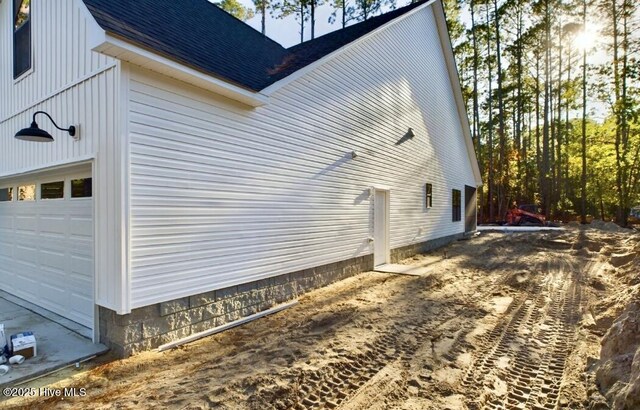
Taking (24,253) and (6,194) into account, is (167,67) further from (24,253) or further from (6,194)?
(6,194)

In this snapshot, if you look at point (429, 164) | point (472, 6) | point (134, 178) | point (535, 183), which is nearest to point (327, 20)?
point (472, 6)

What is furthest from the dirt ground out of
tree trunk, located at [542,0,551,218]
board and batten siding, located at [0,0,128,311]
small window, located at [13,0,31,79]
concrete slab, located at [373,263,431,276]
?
tree trunk, located at [542,0,551,218]

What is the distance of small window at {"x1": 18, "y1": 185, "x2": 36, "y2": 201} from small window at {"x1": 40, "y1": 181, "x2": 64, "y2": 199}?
38cm

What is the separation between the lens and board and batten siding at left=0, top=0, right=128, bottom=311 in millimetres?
3621

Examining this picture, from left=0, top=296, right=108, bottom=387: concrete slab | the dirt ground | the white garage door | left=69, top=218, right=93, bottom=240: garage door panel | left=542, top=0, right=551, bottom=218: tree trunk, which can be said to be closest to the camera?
the dirt ground

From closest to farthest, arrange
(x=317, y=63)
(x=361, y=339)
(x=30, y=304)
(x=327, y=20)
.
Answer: (x=361, y=339)
(x=30, y=304)
(x=317, y=63)
(x=327, y=20)

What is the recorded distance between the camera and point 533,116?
28688 millimetres

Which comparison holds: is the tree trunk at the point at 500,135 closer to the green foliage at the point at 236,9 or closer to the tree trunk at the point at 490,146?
the tree trunk at the point at 490,146

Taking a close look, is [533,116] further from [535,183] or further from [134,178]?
[134,178]

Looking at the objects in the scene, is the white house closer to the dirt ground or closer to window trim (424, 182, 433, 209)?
the dirt ground

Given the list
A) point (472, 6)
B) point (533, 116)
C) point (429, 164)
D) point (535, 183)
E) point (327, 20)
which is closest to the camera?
point (429, 164)

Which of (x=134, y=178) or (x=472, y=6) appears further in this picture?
(x=472, y=6)

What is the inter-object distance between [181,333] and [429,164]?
1007 cm

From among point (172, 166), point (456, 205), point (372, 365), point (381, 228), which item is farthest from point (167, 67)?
point (456, 205)
